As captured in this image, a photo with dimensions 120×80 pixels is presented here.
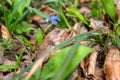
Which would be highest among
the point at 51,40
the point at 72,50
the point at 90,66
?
the point at 72,50

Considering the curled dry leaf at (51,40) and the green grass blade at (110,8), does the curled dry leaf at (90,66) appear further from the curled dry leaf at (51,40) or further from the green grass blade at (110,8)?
the green grass blade at (110,8)

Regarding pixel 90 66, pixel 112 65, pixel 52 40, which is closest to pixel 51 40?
pixel 52 40

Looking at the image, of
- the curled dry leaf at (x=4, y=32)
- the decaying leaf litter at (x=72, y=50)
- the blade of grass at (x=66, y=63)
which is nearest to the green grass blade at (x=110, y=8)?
the decaying leaf litter at (x=72, y=50)

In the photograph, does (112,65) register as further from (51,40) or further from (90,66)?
(51,40)

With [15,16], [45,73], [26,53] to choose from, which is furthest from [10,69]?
[15,16]

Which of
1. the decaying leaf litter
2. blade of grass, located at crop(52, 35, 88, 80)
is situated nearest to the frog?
the decaying leaf litter

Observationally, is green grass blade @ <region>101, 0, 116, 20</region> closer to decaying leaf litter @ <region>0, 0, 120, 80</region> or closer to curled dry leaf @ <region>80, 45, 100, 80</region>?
decaying leaf litter @ <region>0, 0, 120, 80</region>
